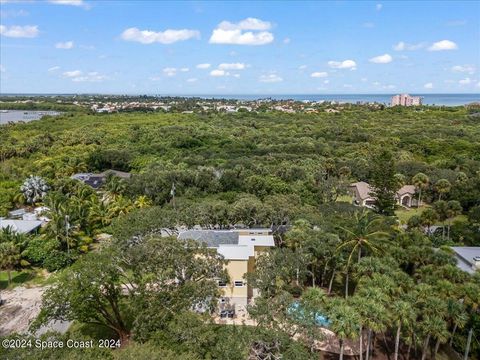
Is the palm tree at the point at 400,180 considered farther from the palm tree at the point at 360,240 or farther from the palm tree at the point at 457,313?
the palm tree at the point at 457,313

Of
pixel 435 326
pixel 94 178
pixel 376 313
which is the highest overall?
pixel 376 313

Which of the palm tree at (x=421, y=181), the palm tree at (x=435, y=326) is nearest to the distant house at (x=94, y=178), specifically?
the palm tree at (x=421, y=181)

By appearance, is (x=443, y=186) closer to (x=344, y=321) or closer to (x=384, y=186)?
(x=384, y=186)

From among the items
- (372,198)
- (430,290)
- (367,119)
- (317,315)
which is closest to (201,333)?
(317,315)

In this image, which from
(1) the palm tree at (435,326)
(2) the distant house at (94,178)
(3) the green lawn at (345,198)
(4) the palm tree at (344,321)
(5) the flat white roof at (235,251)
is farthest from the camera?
(2) the distant house at (94,178)

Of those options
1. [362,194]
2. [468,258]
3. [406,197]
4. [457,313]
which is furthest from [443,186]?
[457,313]

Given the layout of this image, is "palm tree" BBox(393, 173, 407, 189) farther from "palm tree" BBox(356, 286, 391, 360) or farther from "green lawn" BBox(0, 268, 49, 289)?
"green lawn" BBox(0, 268, 49, 289)

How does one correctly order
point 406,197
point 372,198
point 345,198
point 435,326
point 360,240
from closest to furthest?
point 435,326
point 360,240
point 372,198
point 406,197
point 345,198
